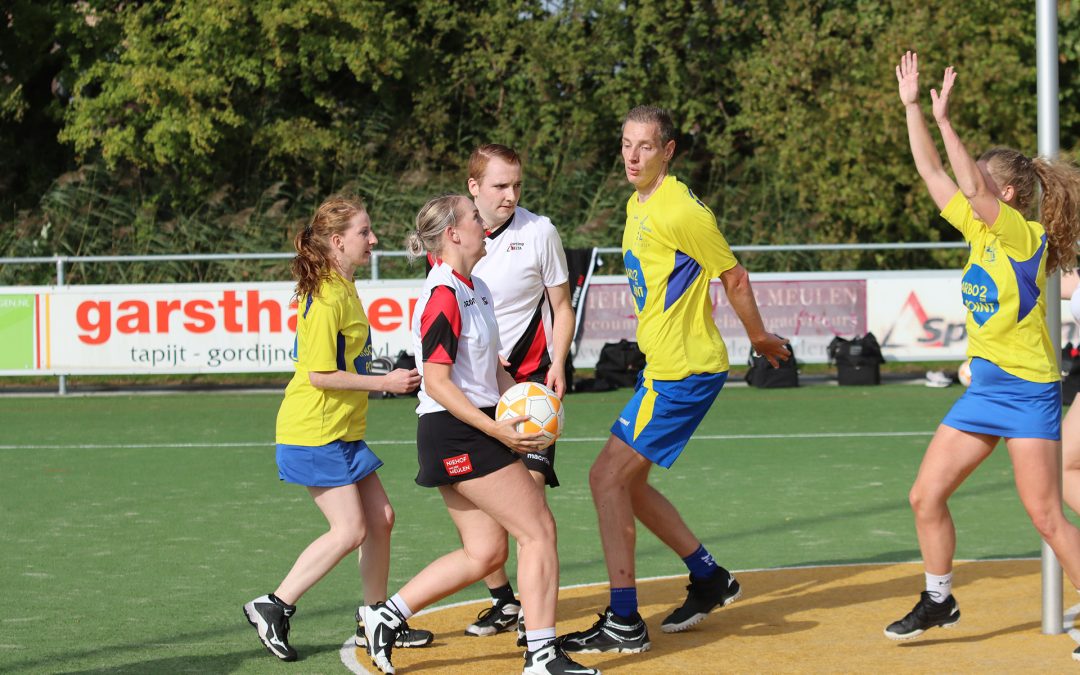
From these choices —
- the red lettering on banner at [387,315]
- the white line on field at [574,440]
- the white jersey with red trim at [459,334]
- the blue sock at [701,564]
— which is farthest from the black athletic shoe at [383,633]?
the red lettering on banner at [387,315]

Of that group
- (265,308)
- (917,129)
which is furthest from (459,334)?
(265,308)

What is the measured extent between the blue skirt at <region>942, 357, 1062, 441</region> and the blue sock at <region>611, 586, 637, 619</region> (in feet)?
5.04

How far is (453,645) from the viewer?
636cm

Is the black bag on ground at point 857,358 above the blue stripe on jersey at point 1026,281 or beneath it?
beneath

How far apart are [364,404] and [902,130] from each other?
18.0m

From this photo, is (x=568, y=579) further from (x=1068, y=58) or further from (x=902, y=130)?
(x=1068, y=58)

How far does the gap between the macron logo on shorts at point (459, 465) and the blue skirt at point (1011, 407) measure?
6.42 feet

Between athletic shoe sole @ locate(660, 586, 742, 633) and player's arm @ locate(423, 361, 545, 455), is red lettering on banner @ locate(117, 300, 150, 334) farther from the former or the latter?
player's arm @ locate(423, 361, 545, 455)

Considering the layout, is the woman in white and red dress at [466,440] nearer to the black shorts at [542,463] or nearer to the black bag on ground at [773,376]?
the black shorts at [542,463]

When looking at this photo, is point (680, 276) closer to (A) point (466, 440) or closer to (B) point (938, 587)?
(A) point (466, 440)

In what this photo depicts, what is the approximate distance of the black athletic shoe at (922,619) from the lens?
602cm

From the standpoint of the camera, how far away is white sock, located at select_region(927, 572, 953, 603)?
6039mm

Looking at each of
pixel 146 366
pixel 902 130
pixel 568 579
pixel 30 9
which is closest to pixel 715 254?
pixel 568 579

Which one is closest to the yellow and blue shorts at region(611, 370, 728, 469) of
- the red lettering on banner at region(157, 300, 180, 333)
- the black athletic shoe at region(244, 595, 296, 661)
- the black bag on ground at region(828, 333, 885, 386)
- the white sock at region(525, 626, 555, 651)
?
the white sock at region(525, 626, 555, 651)
